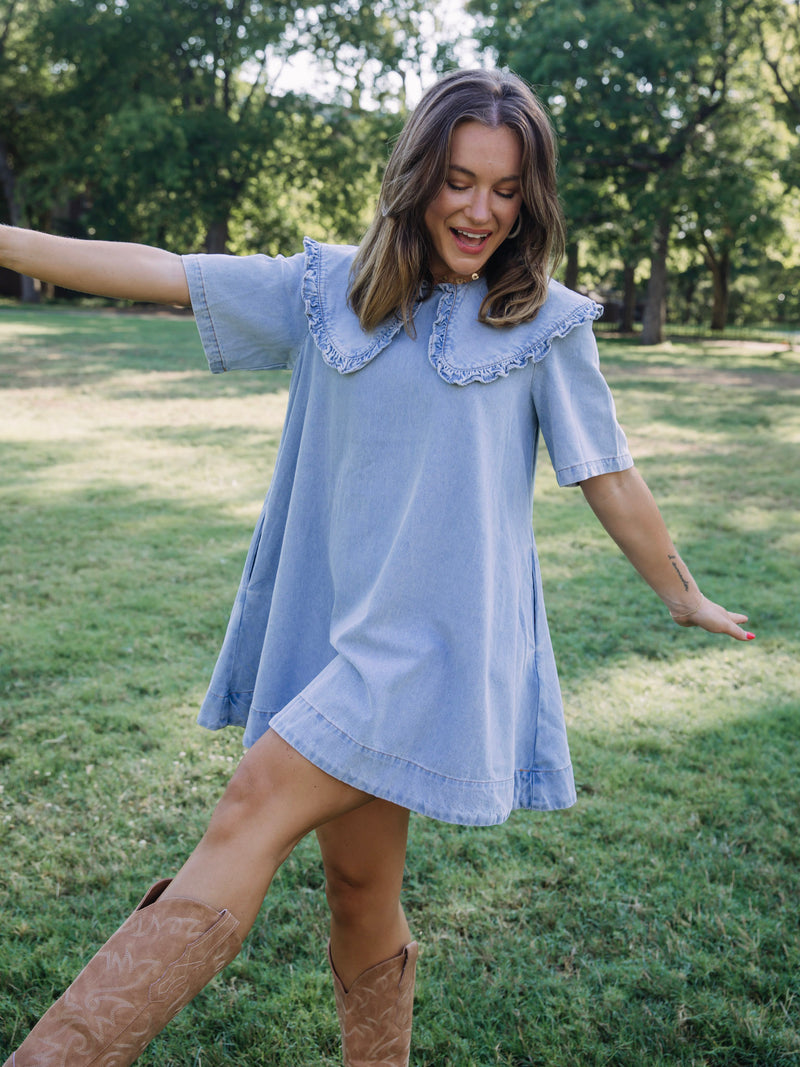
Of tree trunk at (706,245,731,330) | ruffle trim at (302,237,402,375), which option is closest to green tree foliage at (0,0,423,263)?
tree trunk at (706,245,731,330)

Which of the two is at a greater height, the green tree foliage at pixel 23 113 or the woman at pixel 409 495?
the green tree foliage at pixel 23 113

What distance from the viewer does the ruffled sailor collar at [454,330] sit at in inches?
65.8

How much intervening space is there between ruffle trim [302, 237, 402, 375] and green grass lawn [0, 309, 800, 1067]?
5.27 ft

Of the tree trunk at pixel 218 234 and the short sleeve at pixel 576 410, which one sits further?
the tree trunk at pixel 218 234

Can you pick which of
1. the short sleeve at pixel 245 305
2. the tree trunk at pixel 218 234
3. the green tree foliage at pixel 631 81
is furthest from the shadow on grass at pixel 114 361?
the green tree foliage at pixel 631 81

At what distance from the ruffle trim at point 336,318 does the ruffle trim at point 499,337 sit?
0.09m

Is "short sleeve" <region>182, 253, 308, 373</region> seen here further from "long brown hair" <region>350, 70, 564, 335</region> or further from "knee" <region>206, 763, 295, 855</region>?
"knee" <region>206, 763, 295, 855</region>

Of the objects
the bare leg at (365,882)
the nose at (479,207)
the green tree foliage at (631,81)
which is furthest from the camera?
the green tree foliage at (631,81)

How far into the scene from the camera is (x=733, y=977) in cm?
245

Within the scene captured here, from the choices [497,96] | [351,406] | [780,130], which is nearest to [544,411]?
[351,406]

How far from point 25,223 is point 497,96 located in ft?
116

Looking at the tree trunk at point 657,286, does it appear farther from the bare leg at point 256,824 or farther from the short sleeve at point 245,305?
the bare leg at point 256,824

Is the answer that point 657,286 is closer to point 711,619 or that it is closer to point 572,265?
point 572,265

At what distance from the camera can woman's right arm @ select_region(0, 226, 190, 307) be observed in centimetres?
171
